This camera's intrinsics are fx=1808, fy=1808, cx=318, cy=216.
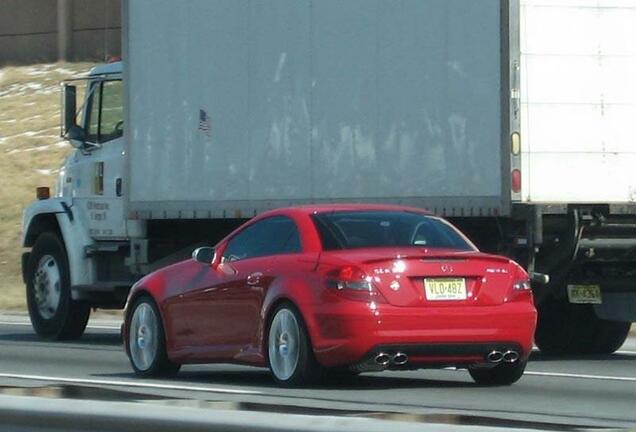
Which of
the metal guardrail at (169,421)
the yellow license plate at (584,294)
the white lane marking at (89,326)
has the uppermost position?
the metal guardrail at (169,421)

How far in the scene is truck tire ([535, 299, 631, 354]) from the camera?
706 inches

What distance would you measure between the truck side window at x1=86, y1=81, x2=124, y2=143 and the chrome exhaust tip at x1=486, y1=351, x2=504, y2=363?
7.91 m

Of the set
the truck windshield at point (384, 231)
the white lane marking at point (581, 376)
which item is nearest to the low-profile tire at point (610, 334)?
the white lane marking at point (581, 376)

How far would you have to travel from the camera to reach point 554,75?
16062 millimetres

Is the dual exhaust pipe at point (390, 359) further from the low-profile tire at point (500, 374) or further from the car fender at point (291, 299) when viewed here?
the low-profile tire at point (500, 374)

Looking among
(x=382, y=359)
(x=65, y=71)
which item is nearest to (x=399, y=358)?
(x=382, y=359)

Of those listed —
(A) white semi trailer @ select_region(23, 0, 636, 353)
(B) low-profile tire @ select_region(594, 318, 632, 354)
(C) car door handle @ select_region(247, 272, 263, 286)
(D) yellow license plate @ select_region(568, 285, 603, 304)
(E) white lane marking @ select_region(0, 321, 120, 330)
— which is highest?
(A) white semi trailer @ select_region(23, 0, 636, 353)

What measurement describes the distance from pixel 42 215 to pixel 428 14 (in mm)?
6288

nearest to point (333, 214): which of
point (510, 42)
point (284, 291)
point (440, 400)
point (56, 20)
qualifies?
point (284, 291)

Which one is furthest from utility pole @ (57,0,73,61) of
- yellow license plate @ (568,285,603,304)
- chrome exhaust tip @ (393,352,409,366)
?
chrome exhaust tip @ (393,352,409,366)

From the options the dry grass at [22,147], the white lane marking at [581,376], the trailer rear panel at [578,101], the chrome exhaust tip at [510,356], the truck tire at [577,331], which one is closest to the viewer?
the chrome exhaust tip at [510,356]

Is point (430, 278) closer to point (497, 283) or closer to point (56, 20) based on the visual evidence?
point (497, 283)

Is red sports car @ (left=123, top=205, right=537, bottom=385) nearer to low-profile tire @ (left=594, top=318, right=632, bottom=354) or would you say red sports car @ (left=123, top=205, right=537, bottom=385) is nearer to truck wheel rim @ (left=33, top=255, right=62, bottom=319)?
low-profile tire @ (left=594, top=318, right=632, bottom=354)

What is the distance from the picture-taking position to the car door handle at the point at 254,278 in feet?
42.8
